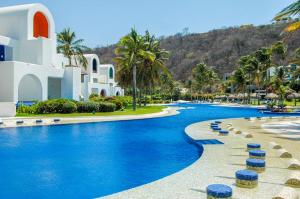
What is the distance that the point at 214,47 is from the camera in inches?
5231

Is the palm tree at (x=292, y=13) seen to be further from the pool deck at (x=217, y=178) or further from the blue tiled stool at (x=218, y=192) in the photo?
the blue tiled stool at (x=218, y=192)

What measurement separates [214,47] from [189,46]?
12978 mm

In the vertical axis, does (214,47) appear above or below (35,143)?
above

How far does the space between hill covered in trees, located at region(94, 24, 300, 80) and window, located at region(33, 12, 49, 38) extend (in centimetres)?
9082

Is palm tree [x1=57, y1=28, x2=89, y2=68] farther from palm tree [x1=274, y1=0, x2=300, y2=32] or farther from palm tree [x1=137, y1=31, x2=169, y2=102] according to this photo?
palm tree [x1=274, y1=0, x2=300, y2=32]

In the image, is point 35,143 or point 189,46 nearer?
point 35,143

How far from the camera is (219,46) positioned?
432ft

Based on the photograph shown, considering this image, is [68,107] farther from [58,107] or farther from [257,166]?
[257,166]

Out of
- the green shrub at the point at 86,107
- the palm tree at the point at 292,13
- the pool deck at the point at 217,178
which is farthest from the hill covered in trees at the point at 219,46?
the pool deck at the point at 217,178

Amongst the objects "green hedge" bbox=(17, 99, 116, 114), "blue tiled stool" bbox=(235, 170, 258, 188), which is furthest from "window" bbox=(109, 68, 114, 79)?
"blue tiled stool" bbox=(235, 170, 258, 188)

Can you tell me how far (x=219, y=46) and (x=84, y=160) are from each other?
127 metres

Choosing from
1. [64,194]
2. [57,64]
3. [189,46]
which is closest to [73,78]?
[57,64]

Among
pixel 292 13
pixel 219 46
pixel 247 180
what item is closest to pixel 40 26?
pixel 292 13

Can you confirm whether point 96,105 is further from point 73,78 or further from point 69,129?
point 69,129
